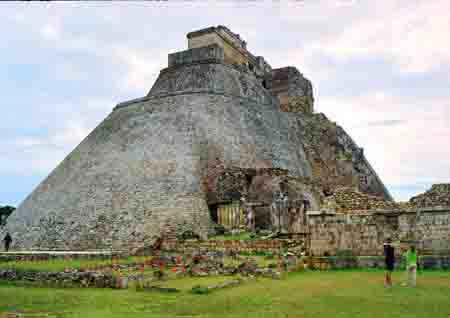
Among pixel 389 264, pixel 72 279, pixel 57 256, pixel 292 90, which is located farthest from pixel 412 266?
pixel 292 90

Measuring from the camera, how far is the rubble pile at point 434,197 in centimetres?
1996

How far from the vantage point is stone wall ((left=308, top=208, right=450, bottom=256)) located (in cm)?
1294

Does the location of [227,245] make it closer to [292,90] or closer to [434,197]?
[434,197]

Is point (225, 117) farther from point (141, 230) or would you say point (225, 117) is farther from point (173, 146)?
point (141, 230)

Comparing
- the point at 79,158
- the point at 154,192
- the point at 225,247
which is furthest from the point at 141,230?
the point at 79,158

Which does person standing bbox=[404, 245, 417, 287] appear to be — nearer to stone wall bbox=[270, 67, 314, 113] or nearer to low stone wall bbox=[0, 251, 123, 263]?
low stone wall bbox=[0, 251, 123, 263]

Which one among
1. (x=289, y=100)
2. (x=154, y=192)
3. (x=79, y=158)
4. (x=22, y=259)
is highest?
(x=289, y=100)

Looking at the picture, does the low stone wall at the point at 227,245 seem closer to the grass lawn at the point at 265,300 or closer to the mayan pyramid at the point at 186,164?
the mayan pyramid at the point at 186,164

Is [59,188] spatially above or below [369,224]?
above

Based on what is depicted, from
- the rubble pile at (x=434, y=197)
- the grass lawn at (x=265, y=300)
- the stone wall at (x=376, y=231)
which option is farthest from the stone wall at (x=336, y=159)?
the grass lawn at (x=265, y=300)

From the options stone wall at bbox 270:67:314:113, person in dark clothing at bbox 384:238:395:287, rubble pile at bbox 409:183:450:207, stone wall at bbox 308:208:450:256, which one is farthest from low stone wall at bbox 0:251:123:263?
stone wall at bbox 270:67:314:113

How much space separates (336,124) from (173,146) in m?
16.8

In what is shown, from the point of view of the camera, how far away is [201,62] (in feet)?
111

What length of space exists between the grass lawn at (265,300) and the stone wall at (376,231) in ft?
5.84
